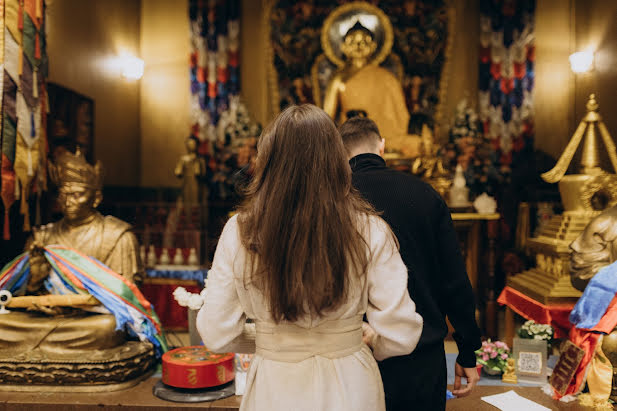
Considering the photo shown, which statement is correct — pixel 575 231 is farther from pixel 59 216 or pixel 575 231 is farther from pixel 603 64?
pixel 59 216

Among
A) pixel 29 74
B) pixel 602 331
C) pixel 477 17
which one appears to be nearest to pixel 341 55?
pixel 477 17

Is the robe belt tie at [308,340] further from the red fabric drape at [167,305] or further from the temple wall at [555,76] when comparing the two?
the temple wall at [555,76]

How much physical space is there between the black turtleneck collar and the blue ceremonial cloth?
118 cm

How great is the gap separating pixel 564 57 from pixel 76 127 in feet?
20.1

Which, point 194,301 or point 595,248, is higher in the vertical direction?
point 595,248

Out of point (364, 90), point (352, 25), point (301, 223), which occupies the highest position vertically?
point (352, 25)

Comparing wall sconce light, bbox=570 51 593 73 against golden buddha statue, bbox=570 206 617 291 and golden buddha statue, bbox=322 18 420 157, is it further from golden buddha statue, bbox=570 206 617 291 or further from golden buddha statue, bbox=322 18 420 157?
golden buddha statue, bbox=570 206 617 291

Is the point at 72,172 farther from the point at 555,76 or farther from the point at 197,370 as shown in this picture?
the point at 555,76

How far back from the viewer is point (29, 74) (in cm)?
345

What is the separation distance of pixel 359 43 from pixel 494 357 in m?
5.02

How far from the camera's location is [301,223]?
133 centimetres

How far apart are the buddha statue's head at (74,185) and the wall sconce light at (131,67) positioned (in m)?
4.66

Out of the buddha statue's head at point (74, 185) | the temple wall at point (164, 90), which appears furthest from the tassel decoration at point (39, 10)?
the temple wall at point (164, 90)

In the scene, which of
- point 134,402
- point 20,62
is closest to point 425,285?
point 134,402
